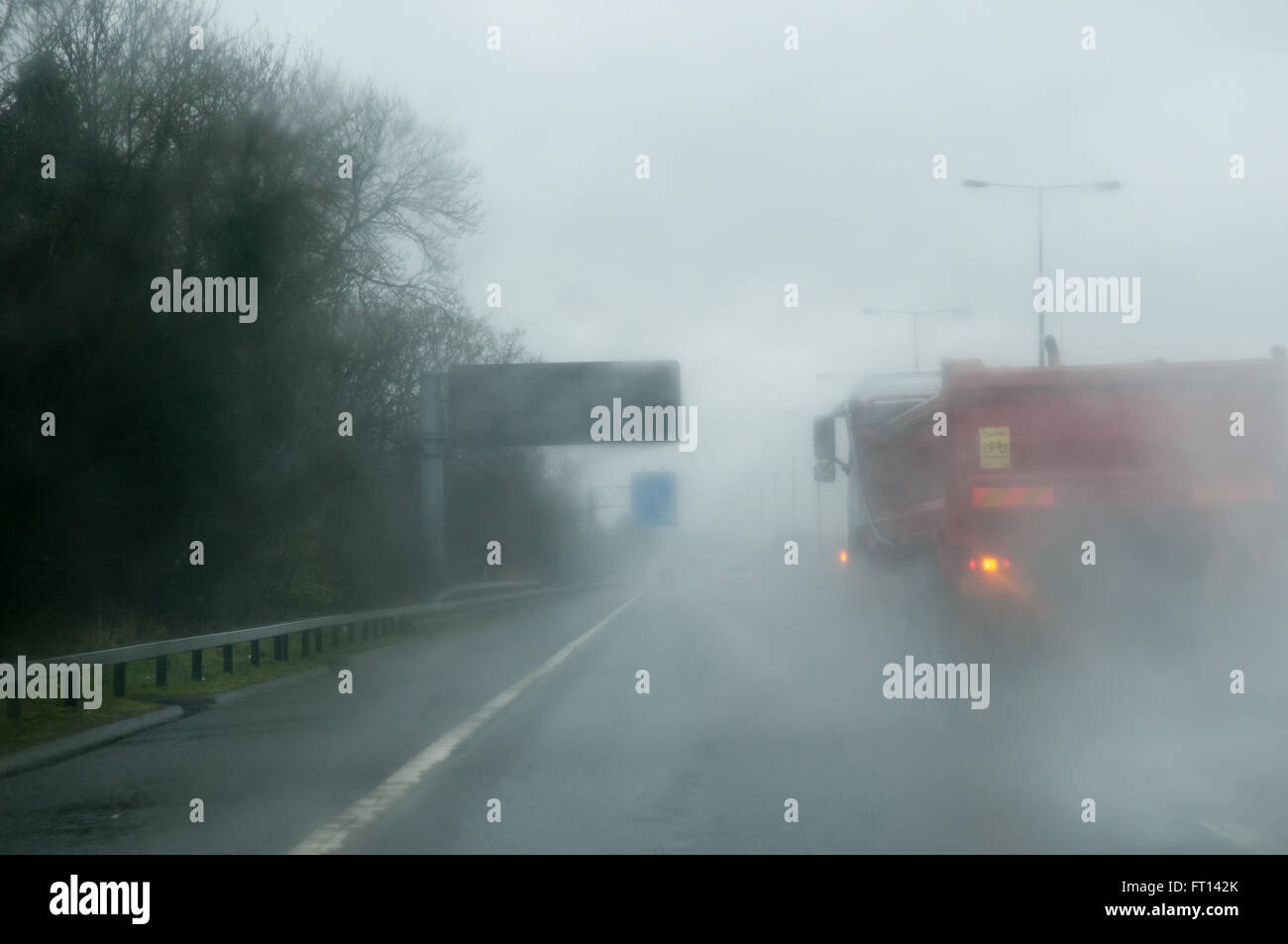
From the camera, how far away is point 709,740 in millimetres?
12242

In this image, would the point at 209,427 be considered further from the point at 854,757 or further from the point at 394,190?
the point at 394,190

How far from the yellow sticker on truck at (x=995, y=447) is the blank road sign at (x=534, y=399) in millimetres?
25112

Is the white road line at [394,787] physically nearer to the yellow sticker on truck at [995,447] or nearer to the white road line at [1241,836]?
the white road line at [1241,836]

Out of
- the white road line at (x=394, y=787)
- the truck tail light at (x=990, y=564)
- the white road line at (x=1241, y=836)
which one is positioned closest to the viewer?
the white road line at (x=1241, y=836)

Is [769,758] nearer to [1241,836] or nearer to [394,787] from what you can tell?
[394,787]

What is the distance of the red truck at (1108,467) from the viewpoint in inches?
521

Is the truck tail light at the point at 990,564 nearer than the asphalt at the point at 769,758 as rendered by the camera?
No

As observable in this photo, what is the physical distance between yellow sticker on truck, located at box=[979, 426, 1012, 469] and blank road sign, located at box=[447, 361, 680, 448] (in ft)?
82.4

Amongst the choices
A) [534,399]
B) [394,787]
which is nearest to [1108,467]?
[394,787]

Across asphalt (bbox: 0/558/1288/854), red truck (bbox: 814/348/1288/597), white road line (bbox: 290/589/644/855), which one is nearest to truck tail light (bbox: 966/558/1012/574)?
red truck (bbox: 814/348/1288/597)

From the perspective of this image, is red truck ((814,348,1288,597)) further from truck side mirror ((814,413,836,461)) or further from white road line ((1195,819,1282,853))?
truck side mirror ((814,413,836,461))

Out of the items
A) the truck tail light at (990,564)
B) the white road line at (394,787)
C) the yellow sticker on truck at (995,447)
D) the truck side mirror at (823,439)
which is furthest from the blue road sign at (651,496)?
the truck tail light at (990,564)

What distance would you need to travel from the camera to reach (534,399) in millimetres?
38969

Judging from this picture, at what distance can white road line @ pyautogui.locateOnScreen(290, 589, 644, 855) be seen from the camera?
26.7 feet
